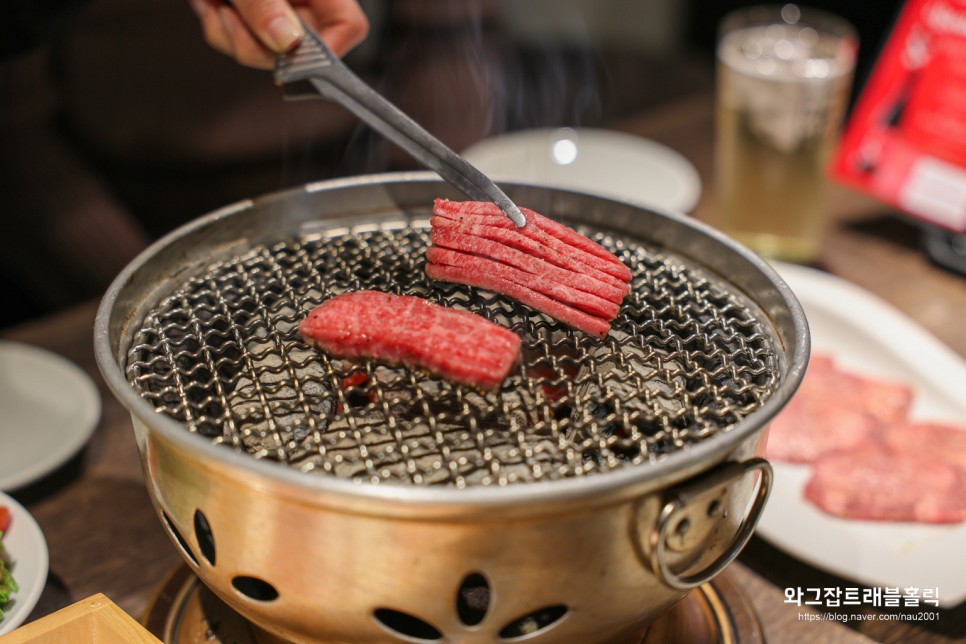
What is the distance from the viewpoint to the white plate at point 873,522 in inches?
70.7

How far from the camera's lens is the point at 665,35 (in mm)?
7340

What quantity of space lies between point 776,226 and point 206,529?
7.80 ft

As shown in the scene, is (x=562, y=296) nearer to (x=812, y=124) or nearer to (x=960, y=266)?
(x=812, y=124)

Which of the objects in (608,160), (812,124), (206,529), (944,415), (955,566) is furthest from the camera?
(608,160)

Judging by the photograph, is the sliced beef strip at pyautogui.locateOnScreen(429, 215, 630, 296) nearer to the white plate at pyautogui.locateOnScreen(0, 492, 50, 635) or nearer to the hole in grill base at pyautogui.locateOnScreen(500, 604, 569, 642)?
the hole in grill base at pyautogui.locateOnScreen(500, 604, 569, 642)

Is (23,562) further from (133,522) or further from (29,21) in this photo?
(29,21)

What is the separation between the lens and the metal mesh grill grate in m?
1.32

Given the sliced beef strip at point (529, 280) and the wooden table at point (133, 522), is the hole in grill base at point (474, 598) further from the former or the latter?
the wooden table at point (133, 522)

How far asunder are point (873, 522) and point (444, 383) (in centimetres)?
114

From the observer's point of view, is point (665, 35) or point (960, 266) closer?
point (960, 266)

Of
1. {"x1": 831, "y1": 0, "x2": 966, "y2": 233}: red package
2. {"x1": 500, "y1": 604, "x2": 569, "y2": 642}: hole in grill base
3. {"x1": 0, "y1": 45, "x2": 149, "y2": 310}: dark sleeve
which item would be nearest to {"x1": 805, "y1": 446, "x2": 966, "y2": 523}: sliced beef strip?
{"x1": 500, "y1": 604, "x2": 569, "y2": 642}: hole in grill base

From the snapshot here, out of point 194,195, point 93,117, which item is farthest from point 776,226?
point 93,117

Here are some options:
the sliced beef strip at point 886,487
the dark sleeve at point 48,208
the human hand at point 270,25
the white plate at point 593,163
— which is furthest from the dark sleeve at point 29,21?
the sliced beef strip at point 886,487

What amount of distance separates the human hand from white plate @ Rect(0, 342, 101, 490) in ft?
3.27
